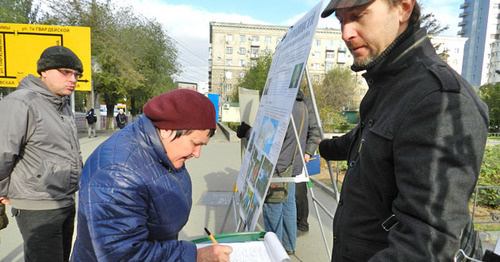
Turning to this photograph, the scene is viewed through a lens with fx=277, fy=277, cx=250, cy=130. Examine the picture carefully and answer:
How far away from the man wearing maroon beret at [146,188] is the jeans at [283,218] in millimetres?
1829

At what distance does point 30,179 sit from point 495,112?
38644 mm

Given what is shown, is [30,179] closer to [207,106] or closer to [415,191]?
[207,106]

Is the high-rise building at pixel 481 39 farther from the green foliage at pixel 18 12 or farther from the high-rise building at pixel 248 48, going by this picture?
the green foliage at pixel 18 12

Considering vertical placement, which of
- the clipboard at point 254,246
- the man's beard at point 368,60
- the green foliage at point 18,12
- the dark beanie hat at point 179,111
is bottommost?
the clipboard at point 254,246

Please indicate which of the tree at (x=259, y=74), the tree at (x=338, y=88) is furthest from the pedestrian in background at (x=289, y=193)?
the tree at (x=338, y=88)

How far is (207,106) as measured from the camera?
126cm

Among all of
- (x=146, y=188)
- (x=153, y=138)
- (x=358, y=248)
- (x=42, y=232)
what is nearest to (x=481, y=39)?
(x=358, y=248)

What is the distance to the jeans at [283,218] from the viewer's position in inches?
121

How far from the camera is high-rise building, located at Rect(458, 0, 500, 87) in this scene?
219 ft

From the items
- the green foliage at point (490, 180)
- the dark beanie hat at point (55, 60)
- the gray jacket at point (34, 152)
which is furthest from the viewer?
the green foliage at point (490, 180)

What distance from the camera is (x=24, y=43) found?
8.14 m

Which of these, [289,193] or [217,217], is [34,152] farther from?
[217,217]

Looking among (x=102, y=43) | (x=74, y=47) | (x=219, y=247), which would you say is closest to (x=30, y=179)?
(x=219, y=247)

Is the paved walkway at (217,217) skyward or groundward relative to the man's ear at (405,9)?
groundward
